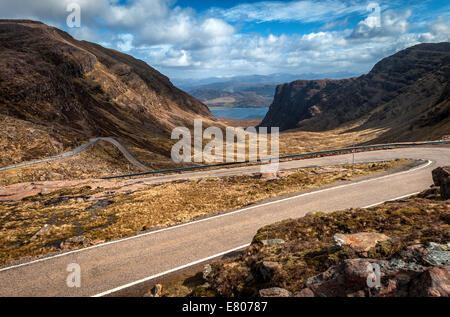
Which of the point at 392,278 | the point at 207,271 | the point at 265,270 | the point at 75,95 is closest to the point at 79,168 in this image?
the point at 207,271

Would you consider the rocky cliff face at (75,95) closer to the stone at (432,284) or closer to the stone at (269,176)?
the stone at (269,176)

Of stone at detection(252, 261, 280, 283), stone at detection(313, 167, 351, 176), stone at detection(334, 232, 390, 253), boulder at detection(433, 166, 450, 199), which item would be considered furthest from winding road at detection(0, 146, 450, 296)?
stone at detection(334, 232, 390, 253)

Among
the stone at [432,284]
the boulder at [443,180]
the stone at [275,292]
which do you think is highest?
the boulder at [443,180]

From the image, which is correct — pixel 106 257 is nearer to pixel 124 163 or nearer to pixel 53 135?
pixel 124 163

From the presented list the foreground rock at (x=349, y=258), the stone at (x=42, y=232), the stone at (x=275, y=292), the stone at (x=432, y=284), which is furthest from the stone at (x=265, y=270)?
the stone at (x=42, y=232)
